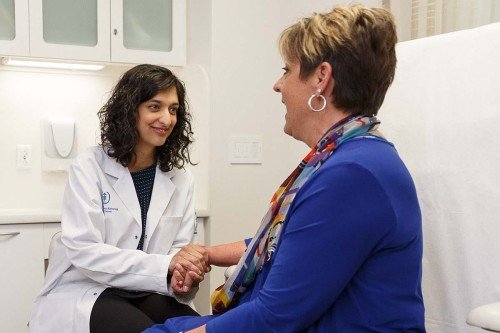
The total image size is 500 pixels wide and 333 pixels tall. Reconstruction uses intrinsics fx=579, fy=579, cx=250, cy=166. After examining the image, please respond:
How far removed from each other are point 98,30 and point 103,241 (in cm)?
116

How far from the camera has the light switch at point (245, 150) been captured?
8.51 feet

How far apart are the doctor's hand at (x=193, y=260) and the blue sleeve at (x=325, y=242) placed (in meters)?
0.57

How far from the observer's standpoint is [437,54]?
152 centimetres

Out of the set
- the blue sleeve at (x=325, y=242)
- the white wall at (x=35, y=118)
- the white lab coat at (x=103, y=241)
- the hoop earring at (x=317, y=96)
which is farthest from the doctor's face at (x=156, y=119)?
the white wall at (x=35, y=118)

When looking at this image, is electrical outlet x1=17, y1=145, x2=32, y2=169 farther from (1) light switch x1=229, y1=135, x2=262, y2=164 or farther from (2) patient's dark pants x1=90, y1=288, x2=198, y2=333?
(2) patient's dark pants x1=90, y1=288, x2=198, y2=333

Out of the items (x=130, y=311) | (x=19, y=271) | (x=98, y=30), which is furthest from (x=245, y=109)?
(x=130, y=311)

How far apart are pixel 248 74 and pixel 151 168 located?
3.04 feet

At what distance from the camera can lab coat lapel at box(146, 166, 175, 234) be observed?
5.76ft

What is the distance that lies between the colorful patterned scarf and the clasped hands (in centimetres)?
34

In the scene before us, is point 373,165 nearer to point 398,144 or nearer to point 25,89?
point 398,144

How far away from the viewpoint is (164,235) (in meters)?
1.79

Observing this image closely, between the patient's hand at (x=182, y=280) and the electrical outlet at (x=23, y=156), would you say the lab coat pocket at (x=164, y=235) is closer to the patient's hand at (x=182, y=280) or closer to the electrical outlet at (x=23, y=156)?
the patient's hand at (x=182, y=280)

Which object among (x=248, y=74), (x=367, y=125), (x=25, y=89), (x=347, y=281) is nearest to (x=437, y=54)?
(x=367, y=125)

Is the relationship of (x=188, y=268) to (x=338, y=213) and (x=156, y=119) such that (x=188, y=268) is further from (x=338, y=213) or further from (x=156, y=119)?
(x=338, y=213)
